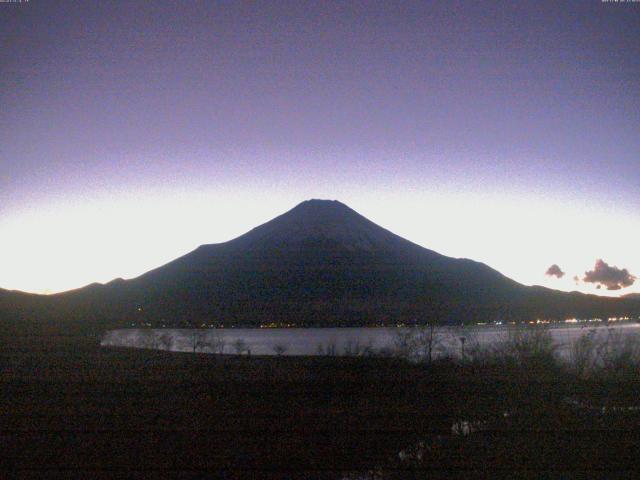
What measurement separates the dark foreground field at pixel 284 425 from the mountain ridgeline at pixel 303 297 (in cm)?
80

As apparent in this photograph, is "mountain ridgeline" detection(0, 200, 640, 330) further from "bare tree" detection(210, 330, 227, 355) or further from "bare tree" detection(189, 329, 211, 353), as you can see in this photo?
"bare tree" detection(210, 330, 227, 355)

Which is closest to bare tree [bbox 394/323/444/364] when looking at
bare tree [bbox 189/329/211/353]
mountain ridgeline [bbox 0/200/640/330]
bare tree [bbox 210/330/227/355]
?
mountain ridgeline [bbox 0/200/640/330]

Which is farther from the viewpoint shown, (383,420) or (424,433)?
(383,420)

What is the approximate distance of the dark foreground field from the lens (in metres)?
3.29

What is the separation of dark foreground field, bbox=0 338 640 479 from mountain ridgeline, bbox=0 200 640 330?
0.80 metres

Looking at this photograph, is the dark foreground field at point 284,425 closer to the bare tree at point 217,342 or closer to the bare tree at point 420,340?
the bare tree at point 420,340

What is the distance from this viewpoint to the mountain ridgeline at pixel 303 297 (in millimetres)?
5828

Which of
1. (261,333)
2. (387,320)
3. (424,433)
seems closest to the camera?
(424,433)

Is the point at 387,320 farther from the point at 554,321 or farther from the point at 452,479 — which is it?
the point at 452,479

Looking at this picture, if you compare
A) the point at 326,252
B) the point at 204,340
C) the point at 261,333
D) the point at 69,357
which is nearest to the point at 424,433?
the point at 69,357

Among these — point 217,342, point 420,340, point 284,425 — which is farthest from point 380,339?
point 284,425

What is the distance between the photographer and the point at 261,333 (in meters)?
26.8

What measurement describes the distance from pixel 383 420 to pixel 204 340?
15.4 metres

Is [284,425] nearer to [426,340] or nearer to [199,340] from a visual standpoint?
[426,340]
